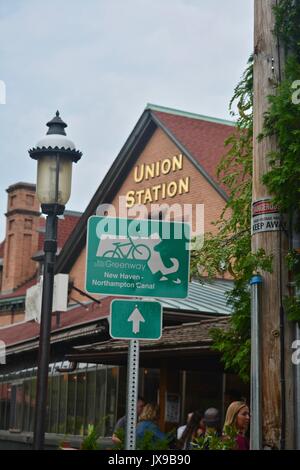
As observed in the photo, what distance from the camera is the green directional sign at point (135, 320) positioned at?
619cm

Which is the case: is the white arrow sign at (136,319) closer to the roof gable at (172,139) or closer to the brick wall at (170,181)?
the brick wall at (170,181)

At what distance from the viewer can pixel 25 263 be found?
4309 centimetres

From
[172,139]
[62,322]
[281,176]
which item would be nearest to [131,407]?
[281,176]

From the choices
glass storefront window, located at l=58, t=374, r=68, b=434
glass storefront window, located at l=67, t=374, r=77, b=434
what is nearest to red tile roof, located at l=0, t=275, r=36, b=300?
glass storefront window, located at l=58, t=374, r=68, b=434

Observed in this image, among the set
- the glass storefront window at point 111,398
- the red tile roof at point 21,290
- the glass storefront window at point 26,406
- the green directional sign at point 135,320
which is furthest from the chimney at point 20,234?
the green directional sign at point 135,320

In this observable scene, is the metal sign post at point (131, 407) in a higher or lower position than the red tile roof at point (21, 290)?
lower

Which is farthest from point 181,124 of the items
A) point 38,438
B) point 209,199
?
point 38,438

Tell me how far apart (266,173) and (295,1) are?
1.53m

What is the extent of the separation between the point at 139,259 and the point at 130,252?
0.08m

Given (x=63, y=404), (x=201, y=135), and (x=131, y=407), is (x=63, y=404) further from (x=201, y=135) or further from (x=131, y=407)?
(x=131, y=407)

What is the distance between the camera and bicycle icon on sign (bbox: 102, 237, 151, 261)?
6.39 metres

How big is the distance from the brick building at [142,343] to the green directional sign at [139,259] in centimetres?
702

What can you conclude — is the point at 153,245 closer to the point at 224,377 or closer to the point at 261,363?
the point at 261,363

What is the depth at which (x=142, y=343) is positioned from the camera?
51.1 ft
